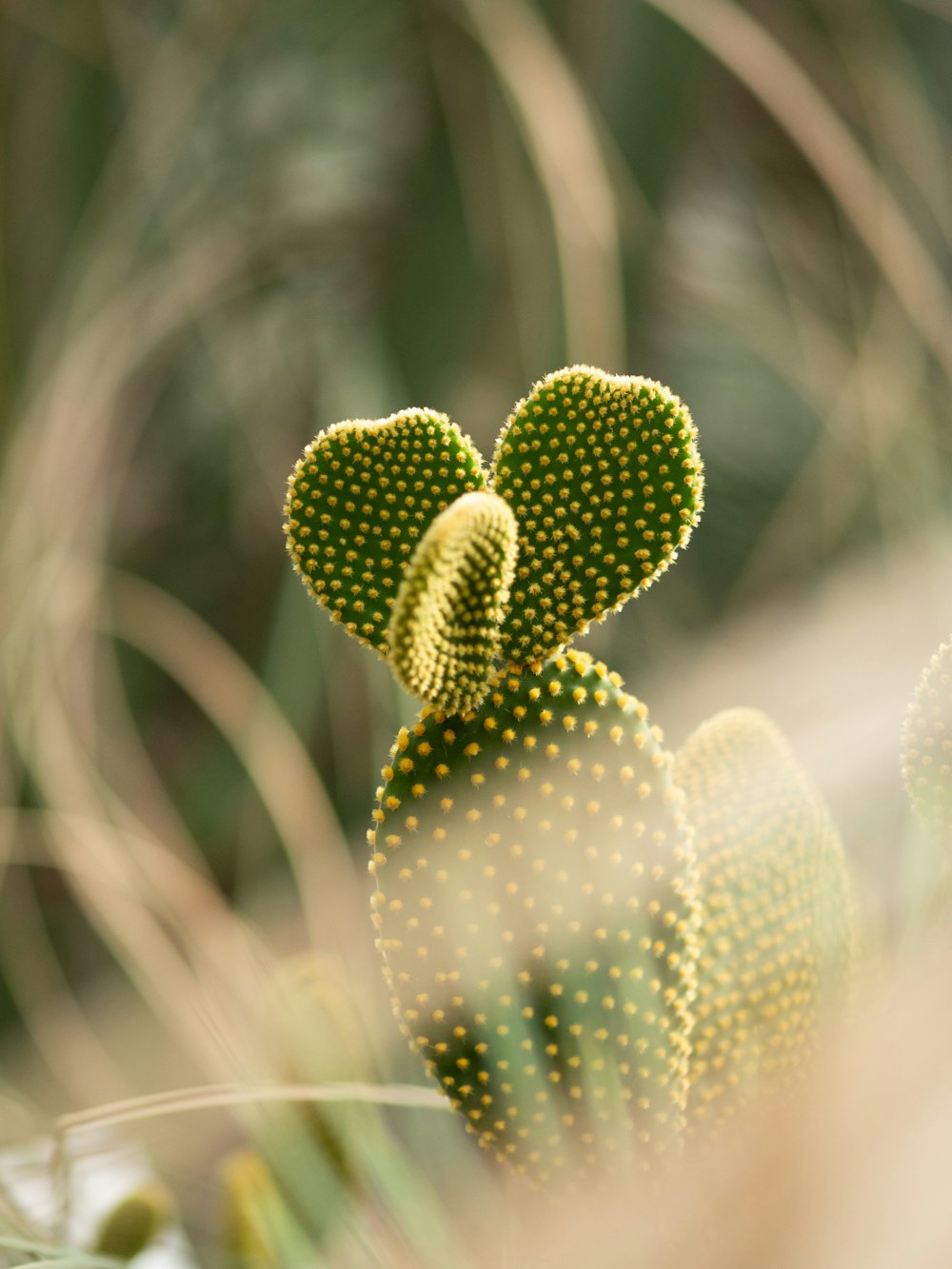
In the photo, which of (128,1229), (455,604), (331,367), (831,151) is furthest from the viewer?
(331,367)

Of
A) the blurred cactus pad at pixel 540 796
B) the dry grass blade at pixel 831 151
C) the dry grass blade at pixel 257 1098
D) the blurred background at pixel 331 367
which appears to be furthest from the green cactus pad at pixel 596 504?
the dry grass blade at pixel 831 151

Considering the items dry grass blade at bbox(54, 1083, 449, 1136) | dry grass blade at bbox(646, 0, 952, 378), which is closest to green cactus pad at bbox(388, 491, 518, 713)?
dry grass blade at bbox(54, 1083, 449, 1136)

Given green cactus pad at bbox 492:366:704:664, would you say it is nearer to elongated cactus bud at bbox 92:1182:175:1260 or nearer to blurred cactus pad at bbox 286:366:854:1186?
blurred cactus pad at bbox 286:366:854:1186

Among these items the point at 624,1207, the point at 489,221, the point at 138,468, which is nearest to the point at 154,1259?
the point at 624,1207

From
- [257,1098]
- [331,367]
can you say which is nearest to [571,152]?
[331,367]

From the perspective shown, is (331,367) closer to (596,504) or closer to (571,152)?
(571,152)
